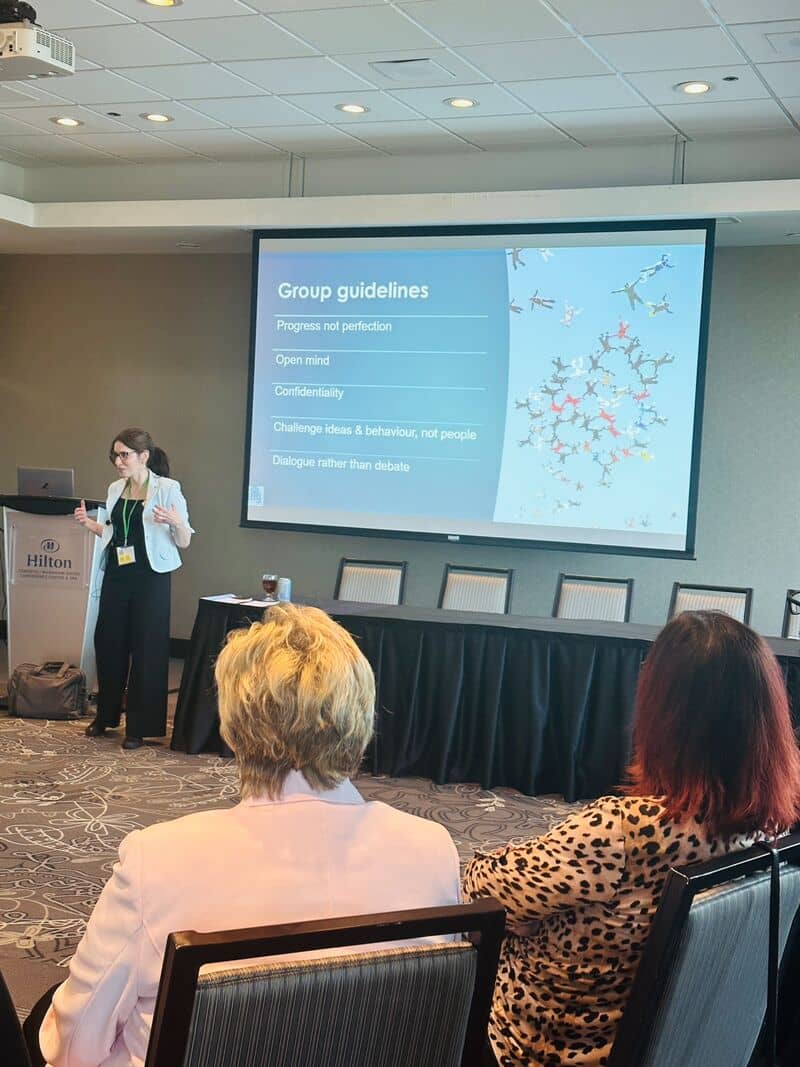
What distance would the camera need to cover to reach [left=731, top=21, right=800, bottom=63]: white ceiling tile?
487 cm

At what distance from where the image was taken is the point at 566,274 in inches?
278

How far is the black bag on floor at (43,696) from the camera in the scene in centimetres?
664

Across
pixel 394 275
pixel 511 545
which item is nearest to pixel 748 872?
pixel 511 545

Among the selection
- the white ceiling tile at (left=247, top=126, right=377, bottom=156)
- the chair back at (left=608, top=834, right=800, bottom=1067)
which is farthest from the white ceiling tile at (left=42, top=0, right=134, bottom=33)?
the chair back at (left=608, top=834, right=800, bottom=1067)

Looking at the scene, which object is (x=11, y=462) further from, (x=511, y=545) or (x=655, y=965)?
(x=655, y=965)

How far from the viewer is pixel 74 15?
206 inches

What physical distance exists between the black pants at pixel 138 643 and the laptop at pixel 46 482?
1.26 m

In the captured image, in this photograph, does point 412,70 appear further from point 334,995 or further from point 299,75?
point 334,995

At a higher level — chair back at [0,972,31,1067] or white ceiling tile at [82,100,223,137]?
white ceiling tile at [82,100,223,137]

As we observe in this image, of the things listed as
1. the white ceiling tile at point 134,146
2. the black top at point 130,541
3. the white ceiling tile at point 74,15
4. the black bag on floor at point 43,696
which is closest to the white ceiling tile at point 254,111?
the white ceiling tile at point 134,146

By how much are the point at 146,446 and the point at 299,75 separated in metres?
2.05

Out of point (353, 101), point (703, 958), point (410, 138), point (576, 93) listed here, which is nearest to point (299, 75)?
point (353, 101)

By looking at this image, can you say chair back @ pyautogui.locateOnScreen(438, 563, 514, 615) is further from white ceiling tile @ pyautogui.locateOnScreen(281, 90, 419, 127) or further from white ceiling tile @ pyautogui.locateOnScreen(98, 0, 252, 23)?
white ceiling tile @ pyautogui.locateOnScreen(98, 0, 252, 23)

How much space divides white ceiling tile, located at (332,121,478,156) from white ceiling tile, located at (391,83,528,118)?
30 centimetres
